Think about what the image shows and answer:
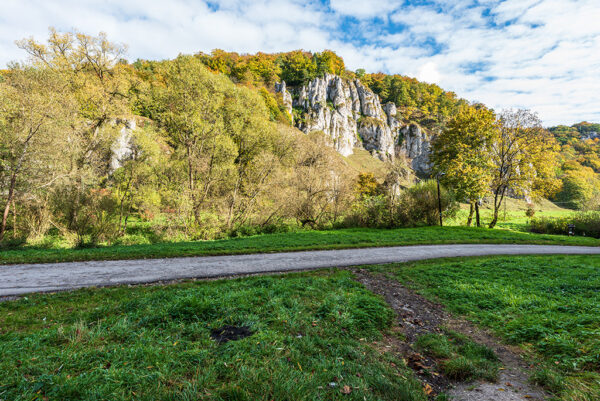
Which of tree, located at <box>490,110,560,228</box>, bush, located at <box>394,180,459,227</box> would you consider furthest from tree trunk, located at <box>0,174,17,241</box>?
tree, located at <box>490,110,560,228</box>

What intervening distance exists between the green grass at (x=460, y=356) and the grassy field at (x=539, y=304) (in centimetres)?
56

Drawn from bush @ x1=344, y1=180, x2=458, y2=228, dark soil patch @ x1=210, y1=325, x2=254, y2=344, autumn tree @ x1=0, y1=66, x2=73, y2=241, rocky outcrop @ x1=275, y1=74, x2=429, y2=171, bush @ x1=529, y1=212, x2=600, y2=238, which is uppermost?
rocky outcrop @ x1=275, y1=74, x2=429, y2=171

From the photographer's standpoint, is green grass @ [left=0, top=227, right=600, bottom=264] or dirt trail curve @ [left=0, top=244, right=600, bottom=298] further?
green grass @ [left=0, top=227, right=600, bottom=264]

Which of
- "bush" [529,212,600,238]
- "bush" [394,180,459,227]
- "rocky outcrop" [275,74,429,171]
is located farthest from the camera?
"rocky outcrop" [275,74,429,171]

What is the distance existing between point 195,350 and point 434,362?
3.63 m

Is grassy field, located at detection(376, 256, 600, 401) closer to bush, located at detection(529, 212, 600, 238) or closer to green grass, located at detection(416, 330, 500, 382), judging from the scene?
green grass, located at detection(416, 330, 500, 382)

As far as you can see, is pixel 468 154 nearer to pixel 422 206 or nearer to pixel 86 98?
pixel 422 206

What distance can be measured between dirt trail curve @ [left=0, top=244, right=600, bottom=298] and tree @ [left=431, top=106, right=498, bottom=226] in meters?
11.7

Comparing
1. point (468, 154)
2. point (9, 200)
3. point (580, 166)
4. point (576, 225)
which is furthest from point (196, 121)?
point (580, 166)

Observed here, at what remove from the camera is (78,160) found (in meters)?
16.2

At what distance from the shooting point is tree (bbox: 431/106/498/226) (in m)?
22.5

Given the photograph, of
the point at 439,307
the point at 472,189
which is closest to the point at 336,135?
the point at 472,189

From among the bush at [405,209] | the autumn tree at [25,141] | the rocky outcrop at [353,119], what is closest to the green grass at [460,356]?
the bush at [405,209]

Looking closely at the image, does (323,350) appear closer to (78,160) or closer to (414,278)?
(414,278)
